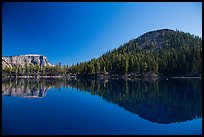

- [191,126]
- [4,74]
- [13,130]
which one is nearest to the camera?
[13,130]

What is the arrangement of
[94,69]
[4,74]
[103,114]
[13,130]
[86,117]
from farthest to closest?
[4,74] < [94,69] < [103,114] < [86,117] < [13,130]

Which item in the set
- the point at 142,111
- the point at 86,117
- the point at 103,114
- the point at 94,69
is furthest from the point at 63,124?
the point at 94,69

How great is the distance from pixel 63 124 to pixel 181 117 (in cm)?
1028

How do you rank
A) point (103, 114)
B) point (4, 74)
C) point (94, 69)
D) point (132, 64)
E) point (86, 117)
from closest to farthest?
point (86, 117) → point (103, 114) → point (132, 64) → point (94, 69) → point (4, 74)

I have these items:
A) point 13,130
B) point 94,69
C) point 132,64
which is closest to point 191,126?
point 13,130

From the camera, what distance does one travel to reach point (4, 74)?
161000mm

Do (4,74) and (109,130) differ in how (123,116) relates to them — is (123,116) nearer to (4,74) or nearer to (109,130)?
(109,130)

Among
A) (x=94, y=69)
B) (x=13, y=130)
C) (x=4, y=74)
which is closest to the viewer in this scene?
(x=13, y=130)

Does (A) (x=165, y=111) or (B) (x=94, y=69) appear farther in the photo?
(B) (x=94, y=69)

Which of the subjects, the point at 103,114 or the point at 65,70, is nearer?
the point at 103,114

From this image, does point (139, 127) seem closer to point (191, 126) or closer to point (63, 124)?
point (191, 126)

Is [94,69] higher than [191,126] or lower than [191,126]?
higher

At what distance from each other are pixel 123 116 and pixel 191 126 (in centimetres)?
590

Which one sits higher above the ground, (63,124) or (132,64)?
(132,64)
